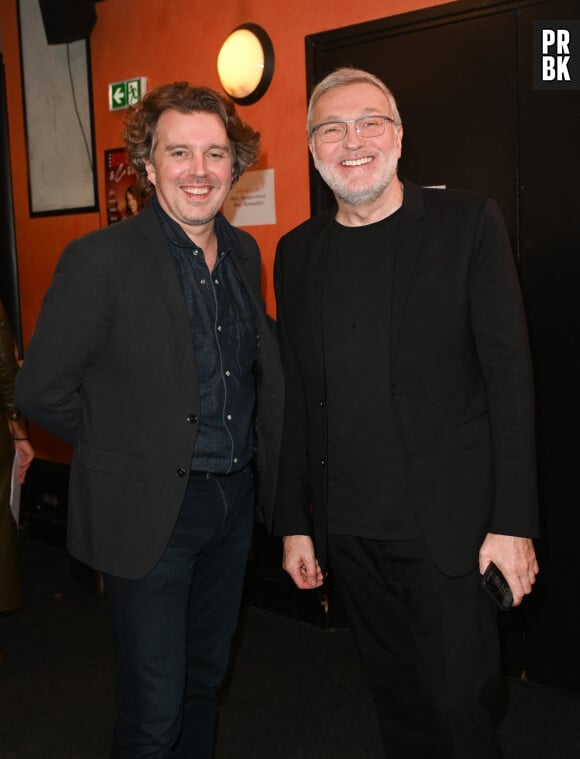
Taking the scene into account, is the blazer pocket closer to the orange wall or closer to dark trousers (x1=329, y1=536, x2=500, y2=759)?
dark trousers (x1=329, y1=536, x2=500, y2=759)

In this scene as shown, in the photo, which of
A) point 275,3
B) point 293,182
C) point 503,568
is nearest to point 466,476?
point 503,568

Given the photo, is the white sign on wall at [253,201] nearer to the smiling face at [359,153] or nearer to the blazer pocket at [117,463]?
the smiling face at [359,153]

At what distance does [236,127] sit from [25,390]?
2.60ft

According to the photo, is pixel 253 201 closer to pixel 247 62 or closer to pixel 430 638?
pixel 247 62

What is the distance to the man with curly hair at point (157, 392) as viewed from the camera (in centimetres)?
192

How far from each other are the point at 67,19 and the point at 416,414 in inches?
132

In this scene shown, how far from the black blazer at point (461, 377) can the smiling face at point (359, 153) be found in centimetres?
8

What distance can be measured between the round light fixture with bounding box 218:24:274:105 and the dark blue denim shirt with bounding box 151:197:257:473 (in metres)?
1.81

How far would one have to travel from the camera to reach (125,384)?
193 centimetres

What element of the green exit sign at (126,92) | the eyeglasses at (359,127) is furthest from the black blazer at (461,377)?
the green exit sign at (126,92)

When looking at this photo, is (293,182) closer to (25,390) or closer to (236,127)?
(236,127)

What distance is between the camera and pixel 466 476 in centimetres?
194

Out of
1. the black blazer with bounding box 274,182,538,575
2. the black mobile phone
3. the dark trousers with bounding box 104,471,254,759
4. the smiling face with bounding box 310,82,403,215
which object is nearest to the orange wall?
the smiling face with bounding box 310,82,403,215

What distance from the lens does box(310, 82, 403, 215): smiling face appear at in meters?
1.98
